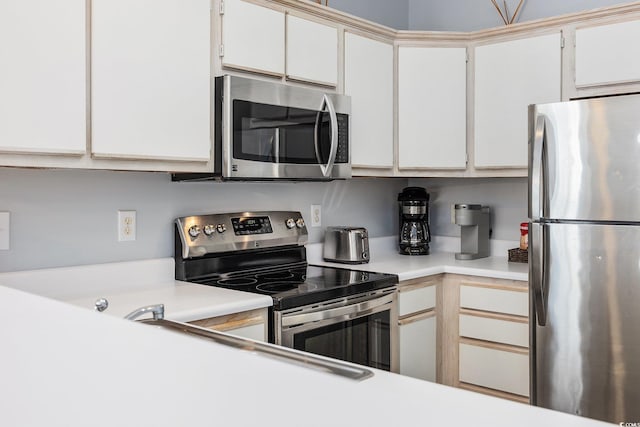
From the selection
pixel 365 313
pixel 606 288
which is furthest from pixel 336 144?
pixel 606 288

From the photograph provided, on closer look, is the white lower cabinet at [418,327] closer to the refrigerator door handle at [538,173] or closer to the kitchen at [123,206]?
the kitchen at [123,206]

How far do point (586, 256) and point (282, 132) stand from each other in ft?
4.24

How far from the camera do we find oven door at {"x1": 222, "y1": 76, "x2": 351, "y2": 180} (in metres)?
2.42

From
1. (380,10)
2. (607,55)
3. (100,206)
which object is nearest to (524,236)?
(607,55)

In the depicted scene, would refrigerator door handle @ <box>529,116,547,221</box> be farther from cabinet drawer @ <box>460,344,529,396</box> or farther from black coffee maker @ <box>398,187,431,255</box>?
black coffee maker @ <box>398,187,431,255</box>

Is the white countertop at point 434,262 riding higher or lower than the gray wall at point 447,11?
lower

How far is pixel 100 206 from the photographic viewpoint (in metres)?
2.36

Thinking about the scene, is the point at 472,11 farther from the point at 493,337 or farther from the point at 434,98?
the point at 493,337

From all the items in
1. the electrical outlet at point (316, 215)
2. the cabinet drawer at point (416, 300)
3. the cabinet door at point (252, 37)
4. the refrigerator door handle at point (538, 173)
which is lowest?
the cabinet drawer at point (416, 300)

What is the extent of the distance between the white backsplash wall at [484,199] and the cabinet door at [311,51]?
47.0 inches

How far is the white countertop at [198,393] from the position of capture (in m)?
0.60

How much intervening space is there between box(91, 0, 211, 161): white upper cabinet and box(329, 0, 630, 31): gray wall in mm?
1360

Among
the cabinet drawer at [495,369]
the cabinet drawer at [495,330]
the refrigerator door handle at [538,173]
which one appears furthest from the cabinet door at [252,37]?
the cabinet drawer at [495,369]

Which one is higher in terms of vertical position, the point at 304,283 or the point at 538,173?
the point at 538,173
